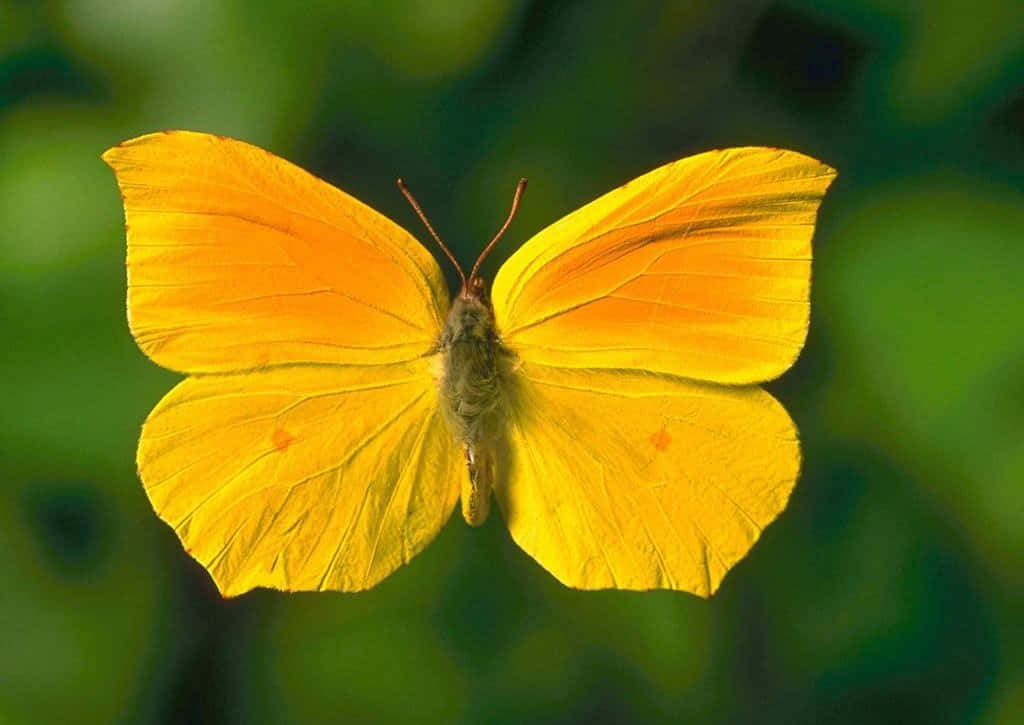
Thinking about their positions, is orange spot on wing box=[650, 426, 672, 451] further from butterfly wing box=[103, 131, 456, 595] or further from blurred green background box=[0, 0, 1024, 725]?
blurred green background box=[0, 0, 1024, 725]

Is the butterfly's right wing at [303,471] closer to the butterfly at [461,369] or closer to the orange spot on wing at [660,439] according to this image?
the butterfly at [461,369]

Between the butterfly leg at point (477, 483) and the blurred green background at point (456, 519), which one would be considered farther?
the blurred green background at point (456, 519)

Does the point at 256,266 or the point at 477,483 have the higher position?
the point at 256,266

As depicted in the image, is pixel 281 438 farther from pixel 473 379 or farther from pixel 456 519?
pixel 456 519

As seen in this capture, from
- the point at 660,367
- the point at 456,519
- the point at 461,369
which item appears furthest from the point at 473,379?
the point at 456,519

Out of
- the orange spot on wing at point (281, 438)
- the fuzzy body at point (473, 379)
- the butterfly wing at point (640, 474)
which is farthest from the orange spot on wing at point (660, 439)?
the orange spot on wing at point (281, 438)

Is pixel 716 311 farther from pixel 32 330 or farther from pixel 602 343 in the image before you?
pixel 32 330

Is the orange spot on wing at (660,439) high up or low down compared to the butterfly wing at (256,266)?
down
